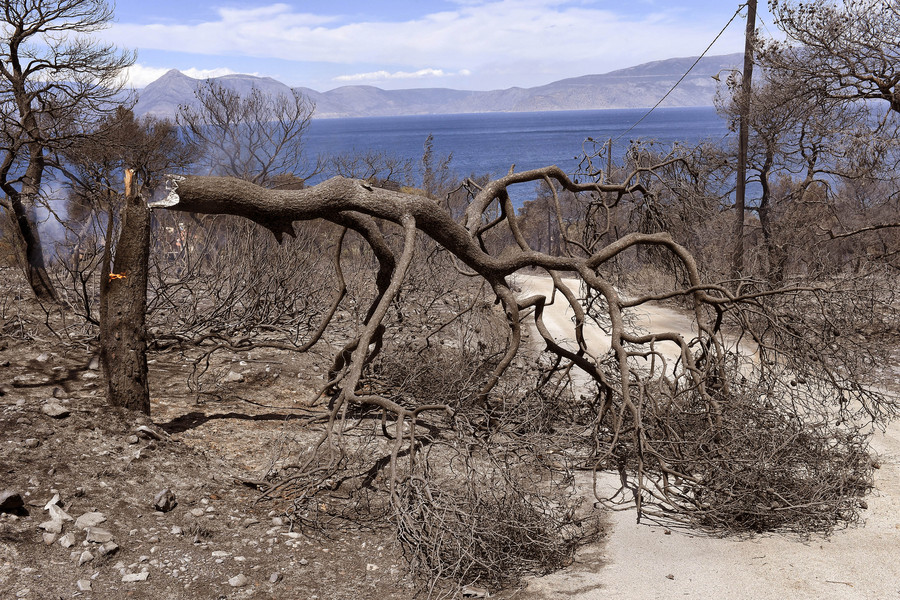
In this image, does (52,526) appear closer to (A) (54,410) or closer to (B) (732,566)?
(A) (54,410)

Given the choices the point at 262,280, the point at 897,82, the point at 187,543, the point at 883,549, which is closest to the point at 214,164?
the point at 262,280

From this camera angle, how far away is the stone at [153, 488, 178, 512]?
17.6ft

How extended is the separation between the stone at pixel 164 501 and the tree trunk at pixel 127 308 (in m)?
1.35

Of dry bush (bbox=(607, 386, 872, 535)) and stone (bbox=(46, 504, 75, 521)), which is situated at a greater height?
stone (bbox=(46, 504, 75, 521))

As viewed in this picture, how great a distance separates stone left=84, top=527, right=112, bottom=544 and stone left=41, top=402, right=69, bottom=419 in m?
1.44

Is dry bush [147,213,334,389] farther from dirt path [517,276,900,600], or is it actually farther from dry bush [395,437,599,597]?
dirt path [517,276,900,600]

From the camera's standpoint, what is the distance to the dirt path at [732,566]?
15.9ft

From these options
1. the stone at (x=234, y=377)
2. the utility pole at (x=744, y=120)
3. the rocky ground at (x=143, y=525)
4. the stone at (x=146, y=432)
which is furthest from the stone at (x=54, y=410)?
the utility pole at (x=744, y=120)

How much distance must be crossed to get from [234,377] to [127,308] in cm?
320

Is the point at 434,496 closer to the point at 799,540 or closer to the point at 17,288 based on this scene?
the point at 799,540

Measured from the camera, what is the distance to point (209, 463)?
254 inches

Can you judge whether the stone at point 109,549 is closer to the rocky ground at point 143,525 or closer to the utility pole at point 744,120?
the rocky ground at point 143,525

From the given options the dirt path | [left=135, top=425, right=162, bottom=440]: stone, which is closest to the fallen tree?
the dirt path

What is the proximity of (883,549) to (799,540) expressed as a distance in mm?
626
